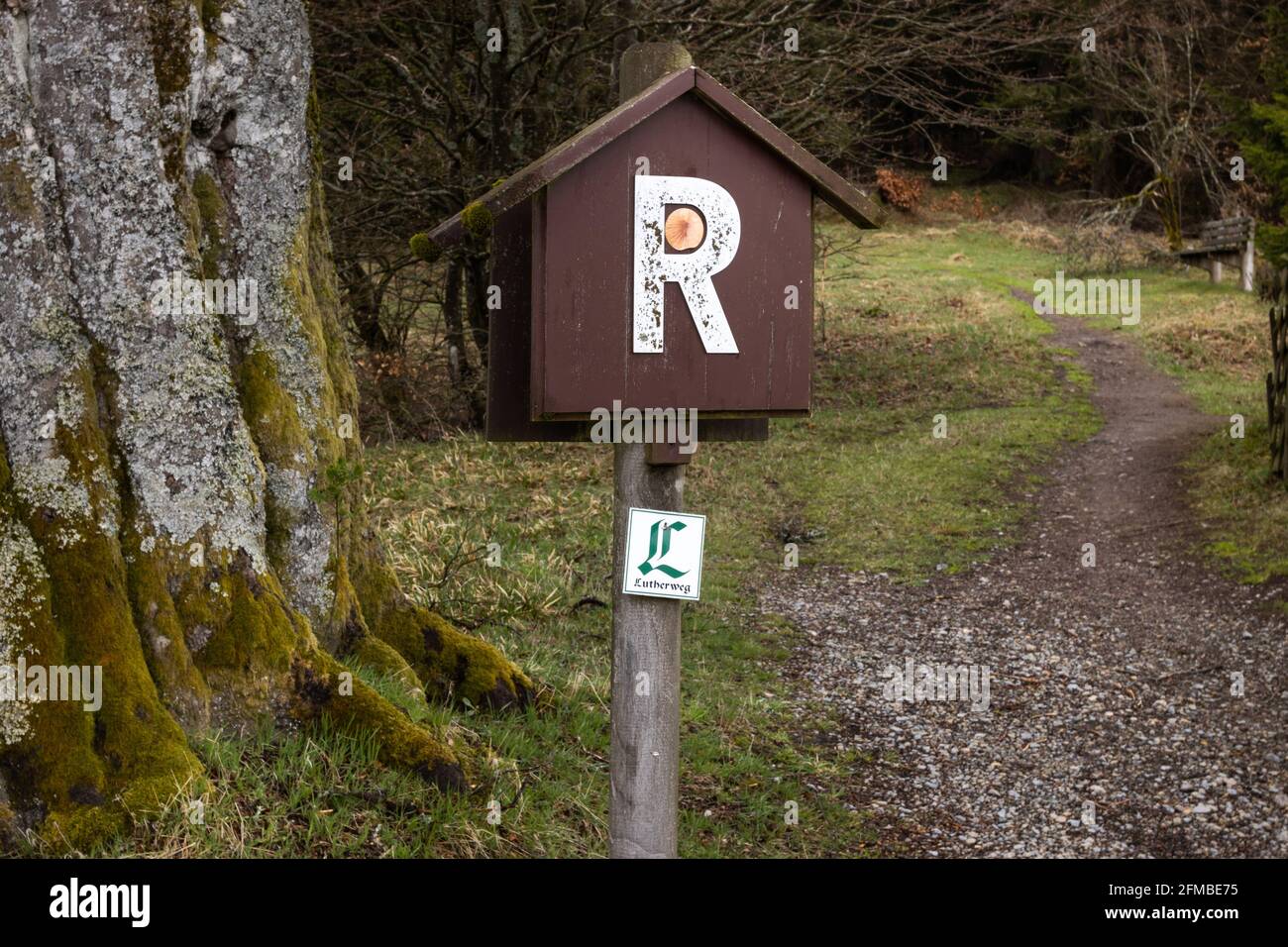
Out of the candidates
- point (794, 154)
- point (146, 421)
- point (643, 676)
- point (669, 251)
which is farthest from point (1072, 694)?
point (146, 421)

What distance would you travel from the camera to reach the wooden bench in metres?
23.1

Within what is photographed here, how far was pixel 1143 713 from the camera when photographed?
22.4 feet

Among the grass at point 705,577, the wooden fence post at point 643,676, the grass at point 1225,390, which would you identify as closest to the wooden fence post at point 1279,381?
the grass at point 1225,390

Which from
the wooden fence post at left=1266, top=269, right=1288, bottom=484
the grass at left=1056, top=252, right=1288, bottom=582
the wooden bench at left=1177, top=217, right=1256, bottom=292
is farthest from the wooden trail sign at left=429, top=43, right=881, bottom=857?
the wooden bench at left=1177, top=217, right=1256, bottom=292

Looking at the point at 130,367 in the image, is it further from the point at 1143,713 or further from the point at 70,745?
the point at 1143,713

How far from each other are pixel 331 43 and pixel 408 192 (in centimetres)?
162

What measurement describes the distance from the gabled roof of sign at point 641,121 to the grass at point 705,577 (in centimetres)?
203

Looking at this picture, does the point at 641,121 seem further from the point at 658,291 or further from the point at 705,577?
the point at 705,577

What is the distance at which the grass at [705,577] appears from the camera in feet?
13.9

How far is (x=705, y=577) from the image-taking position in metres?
9.48

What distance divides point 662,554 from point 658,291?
0.77 metres

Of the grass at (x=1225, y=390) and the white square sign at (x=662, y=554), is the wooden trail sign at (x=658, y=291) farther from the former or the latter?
the grass at (x=1225, y=390)

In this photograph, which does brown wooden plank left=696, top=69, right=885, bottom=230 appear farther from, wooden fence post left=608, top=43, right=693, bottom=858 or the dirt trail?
the dirt trail

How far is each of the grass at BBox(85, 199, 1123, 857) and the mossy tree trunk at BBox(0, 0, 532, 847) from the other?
0.85 feet
